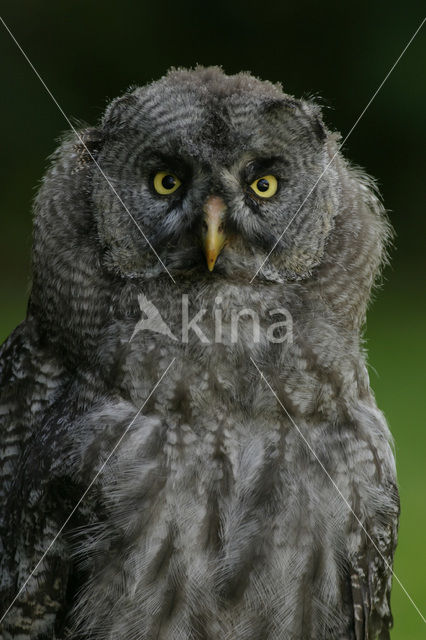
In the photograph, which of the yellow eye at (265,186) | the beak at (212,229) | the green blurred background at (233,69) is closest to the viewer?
the beak at (212,229)

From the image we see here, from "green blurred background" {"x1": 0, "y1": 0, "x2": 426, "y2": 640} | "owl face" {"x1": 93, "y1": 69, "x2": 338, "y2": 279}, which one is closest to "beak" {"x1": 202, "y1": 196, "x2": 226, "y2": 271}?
"owl face" {"x1": 93, "y1": 69, "x2": 338, "y2": 279}

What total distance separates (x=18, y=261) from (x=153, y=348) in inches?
247

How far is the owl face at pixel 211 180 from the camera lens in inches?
89.6

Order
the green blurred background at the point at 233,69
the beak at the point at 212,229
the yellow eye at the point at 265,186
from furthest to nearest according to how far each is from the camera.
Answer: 1. the green blurred background at the point at 233,69
2. the yellow eye at the point at 265,186
3. the beak at the point at 212,229

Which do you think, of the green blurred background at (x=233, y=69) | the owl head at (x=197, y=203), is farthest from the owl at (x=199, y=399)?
the green blurred background at (x=233, y=69)

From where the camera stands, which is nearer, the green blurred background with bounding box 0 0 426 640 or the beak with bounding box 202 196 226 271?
the beak with bounding box 202 196 226 271

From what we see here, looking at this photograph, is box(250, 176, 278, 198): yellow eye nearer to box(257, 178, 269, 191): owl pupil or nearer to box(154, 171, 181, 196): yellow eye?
box(257, 178, 269, 191): owl pupil

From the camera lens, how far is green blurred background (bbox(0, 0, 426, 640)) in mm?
7746

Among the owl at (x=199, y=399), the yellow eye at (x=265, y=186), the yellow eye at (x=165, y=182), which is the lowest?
the owl at (x=199, y=399)

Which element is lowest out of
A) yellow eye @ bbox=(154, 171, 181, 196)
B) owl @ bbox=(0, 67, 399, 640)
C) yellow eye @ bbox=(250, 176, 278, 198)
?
owl @ bbox=(0, 67, 399, 640)

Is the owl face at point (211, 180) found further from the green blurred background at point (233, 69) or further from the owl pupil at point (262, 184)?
the green blurred background at point (233, 69)

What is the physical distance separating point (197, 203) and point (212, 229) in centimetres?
9

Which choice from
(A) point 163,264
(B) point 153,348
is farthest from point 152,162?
(B) point 153,348

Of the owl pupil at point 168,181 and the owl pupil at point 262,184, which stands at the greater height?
the owl pupil at point 262,184
